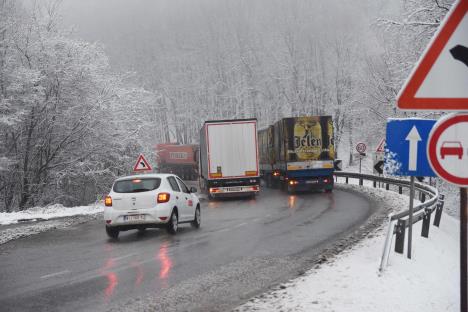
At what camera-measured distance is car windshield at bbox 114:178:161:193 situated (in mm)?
13781

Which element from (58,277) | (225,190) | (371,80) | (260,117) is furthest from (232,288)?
(260,117)

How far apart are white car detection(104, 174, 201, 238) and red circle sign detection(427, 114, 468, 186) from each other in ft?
33.3

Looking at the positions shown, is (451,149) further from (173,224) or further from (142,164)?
(142,164)

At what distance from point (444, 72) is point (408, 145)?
4.19 metres

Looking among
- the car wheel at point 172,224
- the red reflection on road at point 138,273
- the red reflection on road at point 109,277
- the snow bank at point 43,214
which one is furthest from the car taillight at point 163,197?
the snow bank at point 43,214

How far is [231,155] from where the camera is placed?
1054 inches

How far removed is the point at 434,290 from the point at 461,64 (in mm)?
4727

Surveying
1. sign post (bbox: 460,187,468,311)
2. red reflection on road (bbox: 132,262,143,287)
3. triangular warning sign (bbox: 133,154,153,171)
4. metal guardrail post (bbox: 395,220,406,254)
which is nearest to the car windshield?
red reflection on road (bbox: 132,262,143,287)

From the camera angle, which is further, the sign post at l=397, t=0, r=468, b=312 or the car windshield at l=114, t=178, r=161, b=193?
the car windshield at l=114, t=178, r=161, b=193

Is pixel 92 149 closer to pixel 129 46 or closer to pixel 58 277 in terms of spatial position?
pixel 58 277

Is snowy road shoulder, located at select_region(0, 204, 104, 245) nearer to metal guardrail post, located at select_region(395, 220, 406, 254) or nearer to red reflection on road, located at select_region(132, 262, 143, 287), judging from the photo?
red reflection on road, located at select_region(132, 262, 143, 287)

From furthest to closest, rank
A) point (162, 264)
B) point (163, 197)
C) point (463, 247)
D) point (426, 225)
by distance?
point (163, 197)
point (426, 225)
point (162, 264)
point (463, 247)

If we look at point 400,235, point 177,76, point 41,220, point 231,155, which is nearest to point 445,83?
point 400,235

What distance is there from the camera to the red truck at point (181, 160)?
57938 millimetres
